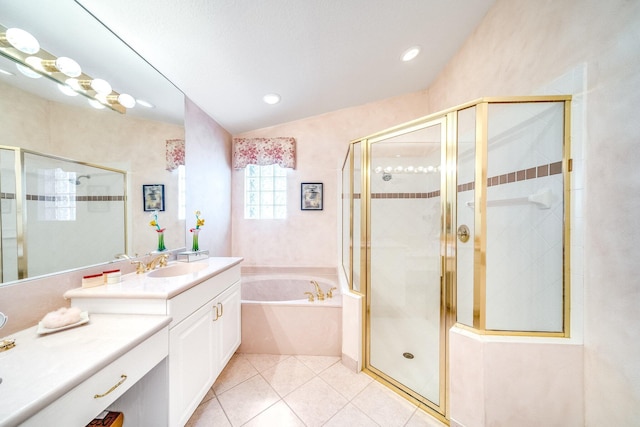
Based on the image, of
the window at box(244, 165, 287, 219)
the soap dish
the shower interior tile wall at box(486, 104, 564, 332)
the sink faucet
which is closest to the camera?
the soap dish

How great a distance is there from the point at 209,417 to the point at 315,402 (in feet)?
2.06

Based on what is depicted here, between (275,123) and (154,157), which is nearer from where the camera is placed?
(154,157)

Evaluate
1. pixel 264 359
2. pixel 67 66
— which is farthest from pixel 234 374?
pixel 67 66

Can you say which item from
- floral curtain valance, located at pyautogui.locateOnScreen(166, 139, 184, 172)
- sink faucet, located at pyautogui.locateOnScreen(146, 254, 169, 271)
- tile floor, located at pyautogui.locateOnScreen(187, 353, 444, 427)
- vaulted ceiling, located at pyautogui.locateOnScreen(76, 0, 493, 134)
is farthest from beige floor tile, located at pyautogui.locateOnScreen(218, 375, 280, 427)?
vaulted ceiling, located at pyautogui.locateOnScreen(76, 0, 493, 134)

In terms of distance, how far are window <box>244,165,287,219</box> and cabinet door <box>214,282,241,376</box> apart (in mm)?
1230

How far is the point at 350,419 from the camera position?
1283 mm

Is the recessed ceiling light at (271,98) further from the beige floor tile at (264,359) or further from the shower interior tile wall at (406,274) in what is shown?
the beige floor tile at (264,359)

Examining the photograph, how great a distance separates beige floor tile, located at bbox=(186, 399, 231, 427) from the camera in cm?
125

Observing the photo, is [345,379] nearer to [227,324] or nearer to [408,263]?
[227,324]

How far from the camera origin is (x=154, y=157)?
1.53 meters

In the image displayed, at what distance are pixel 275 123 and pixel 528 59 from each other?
2.26m

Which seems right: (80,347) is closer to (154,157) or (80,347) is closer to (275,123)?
(154,157)

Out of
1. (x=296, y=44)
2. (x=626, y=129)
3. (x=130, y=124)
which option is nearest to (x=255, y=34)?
(x=296, y=44)

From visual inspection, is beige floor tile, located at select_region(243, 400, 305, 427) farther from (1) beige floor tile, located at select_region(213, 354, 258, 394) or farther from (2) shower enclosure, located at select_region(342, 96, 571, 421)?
(2) shower enclosure, located at select_region(342, 96, 571, 421)
